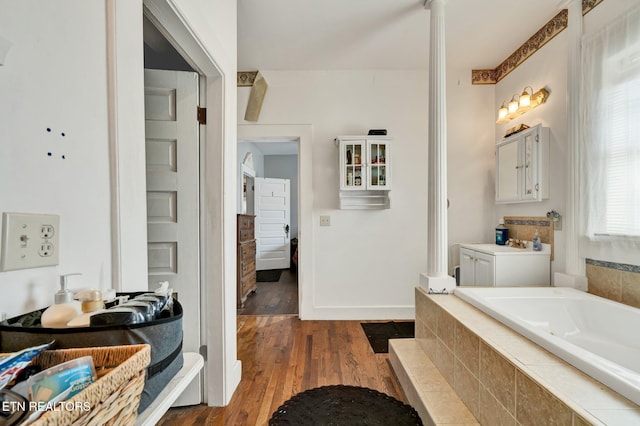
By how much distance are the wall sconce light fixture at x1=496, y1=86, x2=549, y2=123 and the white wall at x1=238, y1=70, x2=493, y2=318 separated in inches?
13.5

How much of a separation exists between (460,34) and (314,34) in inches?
52.3

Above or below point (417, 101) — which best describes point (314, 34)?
above

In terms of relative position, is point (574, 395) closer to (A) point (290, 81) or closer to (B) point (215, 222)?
(B) point (215, 222)

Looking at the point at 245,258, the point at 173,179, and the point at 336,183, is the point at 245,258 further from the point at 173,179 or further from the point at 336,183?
the point at 173,179

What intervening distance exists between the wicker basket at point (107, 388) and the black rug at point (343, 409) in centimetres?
146

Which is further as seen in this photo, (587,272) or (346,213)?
(346,213)

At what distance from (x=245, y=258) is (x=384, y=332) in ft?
6.69

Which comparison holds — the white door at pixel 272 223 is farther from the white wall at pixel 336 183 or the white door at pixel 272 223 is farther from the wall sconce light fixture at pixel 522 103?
the wall sconce light fixture at pixel 522 103

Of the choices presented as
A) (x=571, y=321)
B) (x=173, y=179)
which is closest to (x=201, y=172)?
(x=173, y=179)

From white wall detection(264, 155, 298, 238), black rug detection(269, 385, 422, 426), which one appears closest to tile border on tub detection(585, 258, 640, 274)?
black rug detection(269, 385, 422, 426)

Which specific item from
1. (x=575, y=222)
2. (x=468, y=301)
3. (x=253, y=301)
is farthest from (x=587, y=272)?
(x=253, y=301)

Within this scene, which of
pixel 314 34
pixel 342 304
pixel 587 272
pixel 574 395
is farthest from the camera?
pixel 342 304

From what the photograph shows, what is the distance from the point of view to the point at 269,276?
17.7 feet

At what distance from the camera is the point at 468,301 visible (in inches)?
75.2
